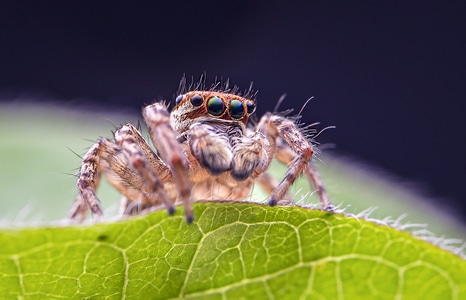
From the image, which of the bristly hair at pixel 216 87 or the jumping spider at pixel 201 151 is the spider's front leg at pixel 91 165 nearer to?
the jumping spider at pixel 201 151

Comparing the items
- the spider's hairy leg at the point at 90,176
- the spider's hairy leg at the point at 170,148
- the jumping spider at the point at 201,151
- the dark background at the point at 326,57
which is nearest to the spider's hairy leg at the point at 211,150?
the jumping spider at the point at 201,151

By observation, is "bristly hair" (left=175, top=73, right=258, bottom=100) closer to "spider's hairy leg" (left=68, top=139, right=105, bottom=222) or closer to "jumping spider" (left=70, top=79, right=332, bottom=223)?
"jumping spider" (left=70, top=79, right=332, bottom=223)

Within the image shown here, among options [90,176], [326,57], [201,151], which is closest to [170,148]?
[201,151]

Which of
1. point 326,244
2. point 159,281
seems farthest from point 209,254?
point 326,244

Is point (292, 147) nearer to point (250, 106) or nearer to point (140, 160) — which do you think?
point (250, 106)

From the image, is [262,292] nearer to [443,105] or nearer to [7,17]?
[443,105]

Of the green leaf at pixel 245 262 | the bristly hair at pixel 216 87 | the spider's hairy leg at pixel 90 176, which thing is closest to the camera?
the green leaf at pixel 245 262
